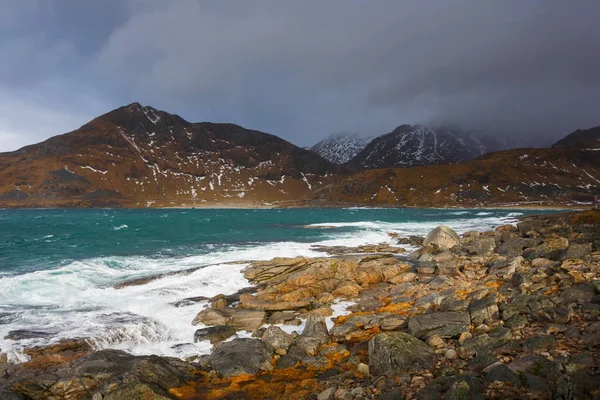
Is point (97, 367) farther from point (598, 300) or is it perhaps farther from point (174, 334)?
point (598, 300)

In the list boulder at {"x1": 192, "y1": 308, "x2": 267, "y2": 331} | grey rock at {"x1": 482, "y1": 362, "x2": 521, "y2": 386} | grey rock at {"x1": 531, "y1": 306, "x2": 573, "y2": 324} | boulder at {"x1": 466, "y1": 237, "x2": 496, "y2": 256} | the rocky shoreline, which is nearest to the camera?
grey rock at {"x1": 482, "y1": 362, "x2": 521, "y2": 386}

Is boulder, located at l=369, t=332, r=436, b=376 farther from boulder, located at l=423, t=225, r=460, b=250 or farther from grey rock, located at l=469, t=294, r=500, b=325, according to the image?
boulder, located at l=423, t=225, r=460, b=250

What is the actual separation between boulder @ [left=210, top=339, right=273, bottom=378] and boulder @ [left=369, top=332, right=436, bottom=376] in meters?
3.74

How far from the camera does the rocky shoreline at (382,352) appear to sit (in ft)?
27.6

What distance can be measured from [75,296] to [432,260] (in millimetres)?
26096

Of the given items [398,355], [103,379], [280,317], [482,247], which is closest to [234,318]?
[280,317]

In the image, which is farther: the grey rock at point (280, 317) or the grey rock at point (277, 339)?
the grey rock at point (280, 317)

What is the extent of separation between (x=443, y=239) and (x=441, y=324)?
23.0 metres

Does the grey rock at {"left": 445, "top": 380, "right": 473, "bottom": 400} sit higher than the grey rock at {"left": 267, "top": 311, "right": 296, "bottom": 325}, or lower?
higher

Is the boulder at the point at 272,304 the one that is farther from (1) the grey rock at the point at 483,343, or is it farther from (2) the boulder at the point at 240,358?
(1) the grey rock at the point at 483,343

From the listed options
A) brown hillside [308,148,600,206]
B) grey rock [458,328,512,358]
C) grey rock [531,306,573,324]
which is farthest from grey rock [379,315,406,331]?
brown hillside [308,148,600,206]

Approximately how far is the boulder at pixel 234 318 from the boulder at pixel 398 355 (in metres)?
6.92

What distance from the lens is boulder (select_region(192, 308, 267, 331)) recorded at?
16344 millimetres

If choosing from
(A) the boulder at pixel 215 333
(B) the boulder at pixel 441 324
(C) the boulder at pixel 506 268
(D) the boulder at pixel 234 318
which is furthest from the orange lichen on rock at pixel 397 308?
(A) the boulder at pixel 215 333
